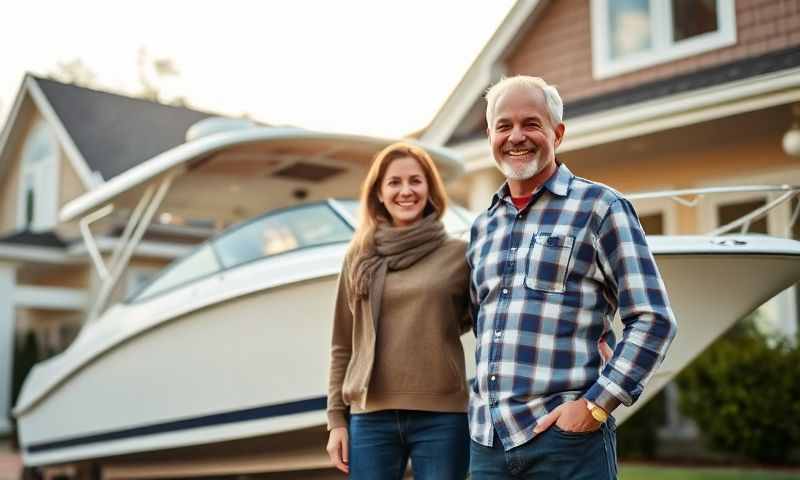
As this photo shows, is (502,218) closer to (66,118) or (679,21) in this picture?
(679,21)

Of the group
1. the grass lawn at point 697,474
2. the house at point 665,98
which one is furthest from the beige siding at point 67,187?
the grass lawn at point 697,474

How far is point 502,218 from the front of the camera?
2.50m

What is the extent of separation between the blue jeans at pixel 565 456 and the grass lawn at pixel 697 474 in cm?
507

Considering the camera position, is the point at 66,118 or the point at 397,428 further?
the point at 66,118

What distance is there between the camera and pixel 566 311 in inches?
89.1

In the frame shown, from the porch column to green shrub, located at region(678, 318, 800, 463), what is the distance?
1066 centimetres

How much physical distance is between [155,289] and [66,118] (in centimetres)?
1178

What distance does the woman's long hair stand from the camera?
3092 millimetres

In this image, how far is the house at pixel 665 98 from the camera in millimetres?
7844

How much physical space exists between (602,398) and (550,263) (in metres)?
0.37

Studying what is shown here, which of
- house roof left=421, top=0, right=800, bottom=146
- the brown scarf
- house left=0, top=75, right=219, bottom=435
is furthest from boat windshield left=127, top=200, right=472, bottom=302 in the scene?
house left=0, top=75, right=219, bottom=435

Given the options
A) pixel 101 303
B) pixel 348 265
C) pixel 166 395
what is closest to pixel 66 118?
pixel 101 303

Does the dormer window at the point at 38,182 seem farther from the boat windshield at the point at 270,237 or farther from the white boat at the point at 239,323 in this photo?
the boat windshield at the point at 270,237

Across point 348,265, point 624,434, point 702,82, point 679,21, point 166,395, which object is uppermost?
point 679,21
